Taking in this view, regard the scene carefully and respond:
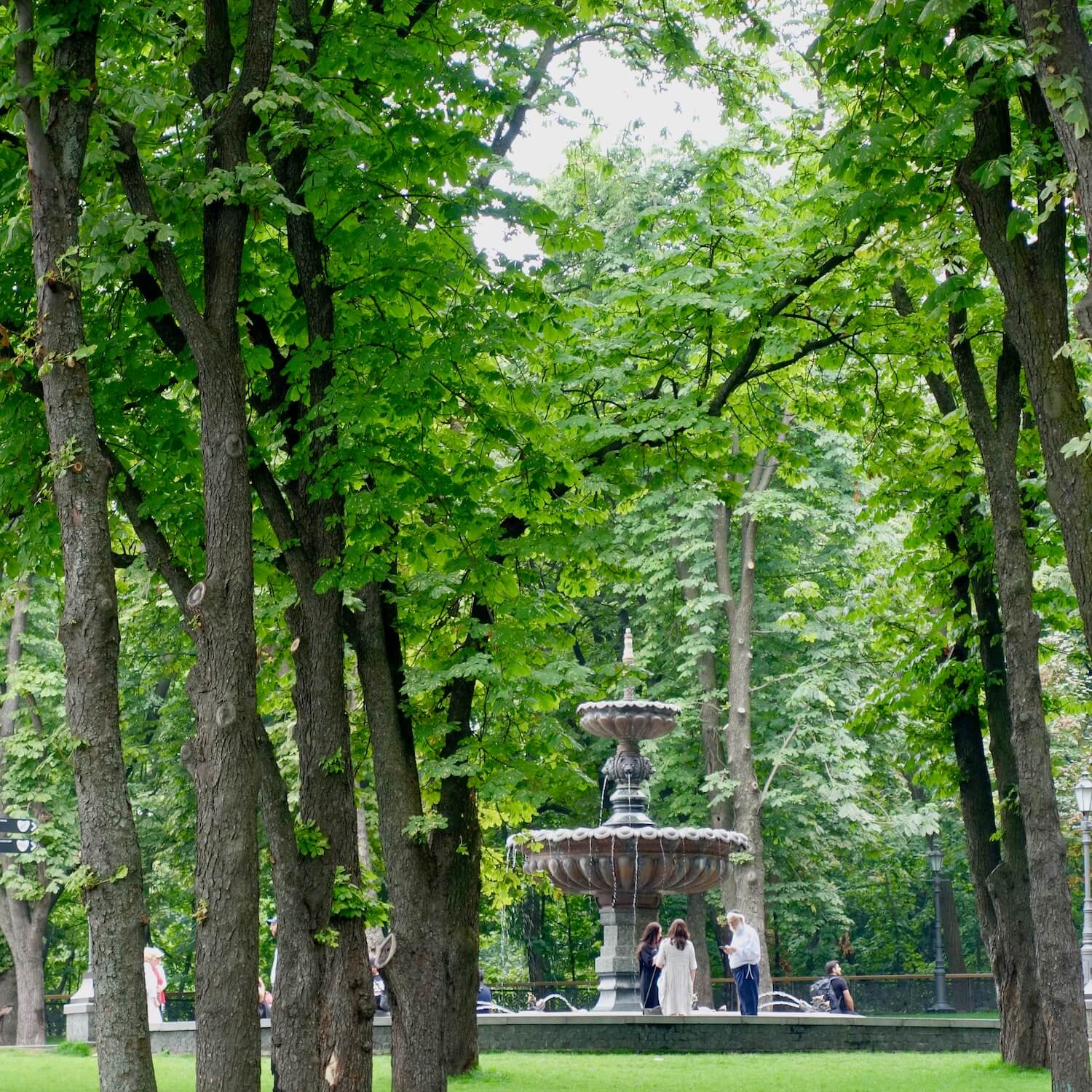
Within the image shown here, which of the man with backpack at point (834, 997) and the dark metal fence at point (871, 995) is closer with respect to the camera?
the man with backpack at point (834, 997)

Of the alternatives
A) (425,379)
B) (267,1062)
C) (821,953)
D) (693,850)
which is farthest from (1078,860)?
(425,379)

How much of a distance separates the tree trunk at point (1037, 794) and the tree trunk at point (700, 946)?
1886cm

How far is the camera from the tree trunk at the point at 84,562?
7.77 meters

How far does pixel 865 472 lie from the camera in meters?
14.7

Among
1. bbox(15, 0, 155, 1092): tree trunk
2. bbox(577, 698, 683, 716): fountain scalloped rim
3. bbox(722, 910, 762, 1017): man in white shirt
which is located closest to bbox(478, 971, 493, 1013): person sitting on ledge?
bbox(722, 910, 762, 1017): man in white shirt

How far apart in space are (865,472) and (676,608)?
16.3 m

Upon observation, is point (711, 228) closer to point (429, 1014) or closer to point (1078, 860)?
point (429, 1014)

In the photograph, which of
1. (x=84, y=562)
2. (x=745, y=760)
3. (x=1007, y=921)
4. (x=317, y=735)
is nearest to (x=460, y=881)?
(x=317, y=735)

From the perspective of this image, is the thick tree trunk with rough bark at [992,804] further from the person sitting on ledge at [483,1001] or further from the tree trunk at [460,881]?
the person sitting on ledge at [483,1001]

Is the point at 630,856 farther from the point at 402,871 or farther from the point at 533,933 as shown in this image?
the point at 533,933

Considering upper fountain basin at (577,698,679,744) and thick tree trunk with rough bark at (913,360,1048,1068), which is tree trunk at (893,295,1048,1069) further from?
upper fountain basin at (577,698,679,744)

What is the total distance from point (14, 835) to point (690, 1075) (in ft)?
25.0

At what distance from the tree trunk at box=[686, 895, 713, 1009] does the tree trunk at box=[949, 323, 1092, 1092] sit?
18857 mm

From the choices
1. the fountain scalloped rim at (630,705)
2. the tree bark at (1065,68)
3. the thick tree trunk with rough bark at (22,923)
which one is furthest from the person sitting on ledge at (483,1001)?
the tree bark at (1065,68)
